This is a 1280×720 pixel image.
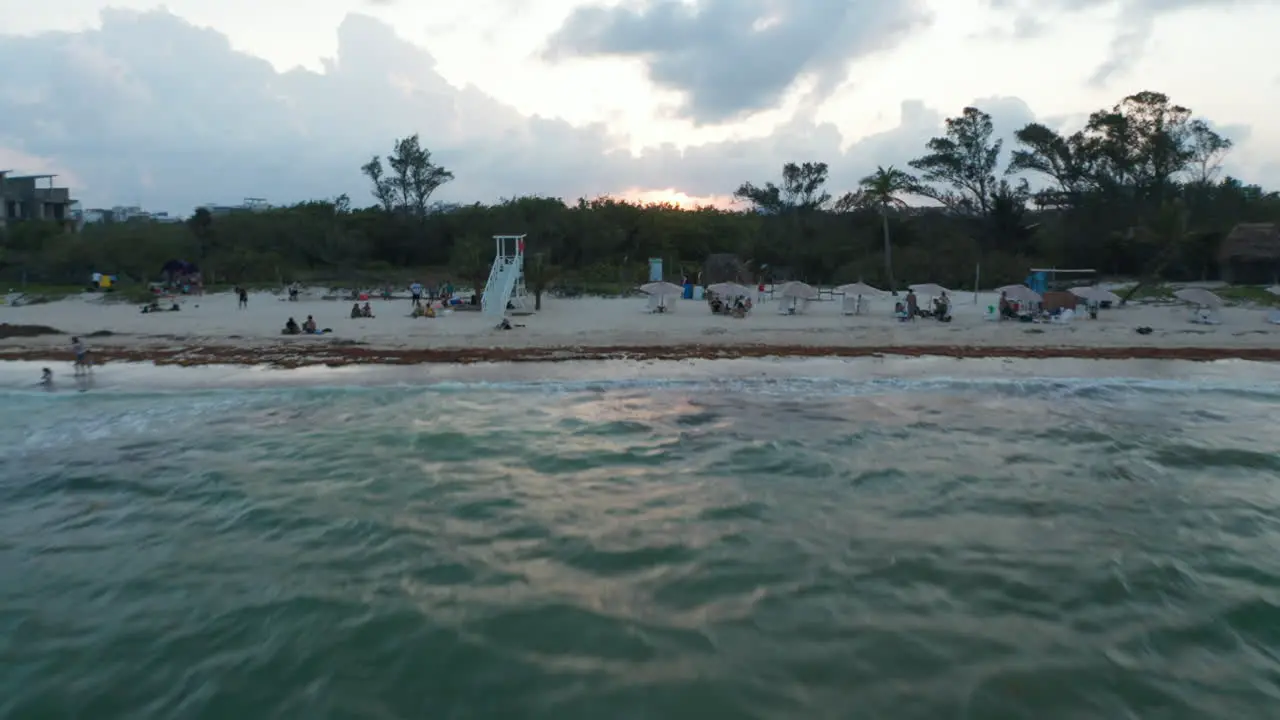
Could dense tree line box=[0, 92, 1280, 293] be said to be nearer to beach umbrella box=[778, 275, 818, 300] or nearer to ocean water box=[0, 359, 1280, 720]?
beach umbrella box=[778, 275, 818, 300]

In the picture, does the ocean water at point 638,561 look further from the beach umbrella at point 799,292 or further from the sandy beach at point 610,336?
the beach umbrella at point 799,292

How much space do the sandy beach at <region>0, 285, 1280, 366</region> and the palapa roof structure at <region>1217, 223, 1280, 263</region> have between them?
8.91 m

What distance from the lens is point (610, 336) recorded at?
69.5 feet

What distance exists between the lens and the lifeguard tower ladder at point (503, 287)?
85.5ft

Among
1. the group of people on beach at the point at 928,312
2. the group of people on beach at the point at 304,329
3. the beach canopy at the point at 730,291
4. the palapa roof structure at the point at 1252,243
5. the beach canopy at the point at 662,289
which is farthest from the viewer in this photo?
the palapa roof structure at the point at 1252,243

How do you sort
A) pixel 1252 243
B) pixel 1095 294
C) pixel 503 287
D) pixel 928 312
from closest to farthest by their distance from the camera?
pixel 1095 294, pixel 928 312, pixel 503 287, pixel 1252 243

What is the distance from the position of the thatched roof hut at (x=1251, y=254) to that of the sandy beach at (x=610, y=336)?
894 centimetres

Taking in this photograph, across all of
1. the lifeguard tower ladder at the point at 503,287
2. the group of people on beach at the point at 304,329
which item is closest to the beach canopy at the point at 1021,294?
the lifeguard tower ladder at the point at 503,287

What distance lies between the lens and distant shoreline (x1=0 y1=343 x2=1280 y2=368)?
1755cm

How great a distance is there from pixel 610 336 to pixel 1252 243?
28.6 metres

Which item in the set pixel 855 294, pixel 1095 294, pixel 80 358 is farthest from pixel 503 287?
pixel 1095 294

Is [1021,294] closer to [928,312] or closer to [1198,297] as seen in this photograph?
[928,312]

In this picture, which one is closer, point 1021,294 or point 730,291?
point 1021,294

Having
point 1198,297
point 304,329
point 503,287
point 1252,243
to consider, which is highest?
point 1252,243
